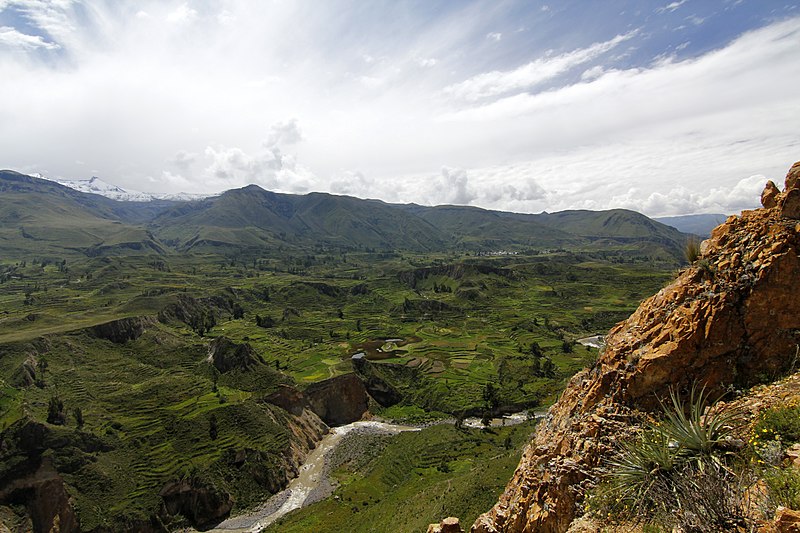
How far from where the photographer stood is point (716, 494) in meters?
7.80

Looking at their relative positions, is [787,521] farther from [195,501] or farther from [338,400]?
[338,400]

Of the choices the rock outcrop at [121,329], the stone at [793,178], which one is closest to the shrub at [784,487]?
the stone at [793,178]

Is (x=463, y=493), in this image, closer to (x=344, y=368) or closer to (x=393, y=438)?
(x=393, y=438)

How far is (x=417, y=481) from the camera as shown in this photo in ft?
194

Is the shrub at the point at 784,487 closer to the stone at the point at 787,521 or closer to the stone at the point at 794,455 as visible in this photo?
the stone at the point at 794,455

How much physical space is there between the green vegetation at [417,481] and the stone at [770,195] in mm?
34027

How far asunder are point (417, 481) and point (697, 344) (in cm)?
5624

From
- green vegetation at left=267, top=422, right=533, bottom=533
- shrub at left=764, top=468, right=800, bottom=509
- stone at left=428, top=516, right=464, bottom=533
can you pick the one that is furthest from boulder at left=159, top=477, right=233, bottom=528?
shrub at left=764, top=468, right=800, bottom=509

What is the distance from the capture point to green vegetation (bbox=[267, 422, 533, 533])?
41.0 m

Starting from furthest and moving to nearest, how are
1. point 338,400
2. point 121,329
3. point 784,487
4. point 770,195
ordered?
point 121,329, point 338,400, point 770,195, point 784,487

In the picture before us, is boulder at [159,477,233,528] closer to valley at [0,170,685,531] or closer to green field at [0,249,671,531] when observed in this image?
valley at [0,170,685,531]

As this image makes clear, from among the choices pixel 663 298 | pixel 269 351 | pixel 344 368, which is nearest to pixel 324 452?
pixel 344 368

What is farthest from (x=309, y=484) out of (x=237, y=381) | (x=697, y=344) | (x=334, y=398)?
(x=697, y=344)

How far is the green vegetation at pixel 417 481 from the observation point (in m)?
41.0
